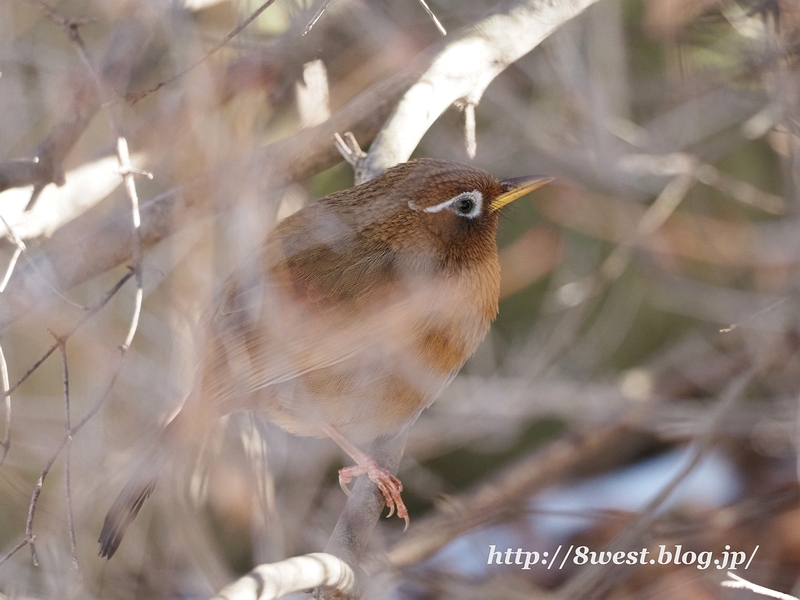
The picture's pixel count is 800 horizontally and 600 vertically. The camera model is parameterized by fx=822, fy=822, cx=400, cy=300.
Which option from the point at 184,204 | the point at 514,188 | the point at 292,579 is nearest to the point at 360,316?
the point at 514,188

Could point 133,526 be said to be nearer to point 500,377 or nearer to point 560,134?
point 500,377

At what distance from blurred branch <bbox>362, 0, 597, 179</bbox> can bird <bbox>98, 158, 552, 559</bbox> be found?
1.08ft

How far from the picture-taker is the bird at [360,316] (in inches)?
136

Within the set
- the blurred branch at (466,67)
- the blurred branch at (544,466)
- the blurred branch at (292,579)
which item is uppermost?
the blurred branch at (466,67)

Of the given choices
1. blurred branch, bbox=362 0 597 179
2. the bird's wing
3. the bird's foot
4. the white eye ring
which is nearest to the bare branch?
blurred branch, bbox=362 0 597 179

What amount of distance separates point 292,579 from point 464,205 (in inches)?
71.8

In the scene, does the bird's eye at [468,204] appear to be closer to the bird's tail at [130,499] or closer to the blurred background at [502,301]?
the blurred background at [502,301]

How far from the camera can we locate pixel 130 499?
3.48m

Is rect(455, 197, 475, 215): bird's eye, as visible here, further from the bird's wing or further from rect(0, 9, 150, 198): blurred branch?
rect(0, 9, 150, 198): blurred branch

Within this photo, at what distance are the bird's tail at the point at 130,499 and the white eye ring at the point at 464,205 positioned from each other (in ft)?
5.08

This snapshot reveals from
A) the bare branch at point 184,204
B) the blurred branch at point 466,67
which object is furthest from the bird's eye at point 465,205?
the bare branch at point 184,204

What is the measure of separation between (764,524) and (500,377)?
1835mm

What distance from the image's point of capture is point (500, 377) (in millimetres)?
5570

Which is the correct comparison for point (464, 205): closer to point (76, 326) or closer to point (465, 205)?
point (465, 205)
